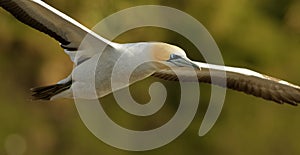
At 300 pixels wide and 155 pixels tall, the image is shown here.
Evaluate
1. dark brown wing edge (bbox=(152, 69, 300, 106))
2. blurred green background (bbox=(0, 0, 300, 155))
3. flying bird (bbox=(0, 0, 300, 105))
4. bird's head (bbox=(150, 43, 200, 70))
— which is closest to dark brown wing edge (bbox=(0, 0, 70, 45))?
flying bird (bbox=(0, 0, 300, 105))

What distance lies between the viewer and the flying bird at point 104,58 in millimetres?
4414

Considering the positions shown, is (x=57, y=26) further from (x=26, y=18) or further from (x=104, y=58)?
(x=104, y=58)

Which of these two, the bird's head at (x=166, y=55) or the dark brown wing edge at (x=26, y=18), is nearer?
the bird's head at (x=166, y=55)

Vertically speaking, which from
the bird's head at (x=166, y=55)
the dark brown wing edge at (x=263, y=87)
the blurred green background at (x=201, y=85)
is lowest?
the blurred green background at (x=201, y=85)

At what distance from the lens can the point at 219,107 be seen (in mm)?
8008

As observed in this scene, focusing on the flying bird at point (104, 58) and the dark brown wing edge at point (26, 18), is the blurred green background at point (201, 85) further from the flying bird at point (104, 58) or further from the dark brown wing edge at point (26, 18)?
the dark brown wing edge at point (26, 18)

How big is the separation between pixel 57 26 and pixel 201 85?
12.2 ft

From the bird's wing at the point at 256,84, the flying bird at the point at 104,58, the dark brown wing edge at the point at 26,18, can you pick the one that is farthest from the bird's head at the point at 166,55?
the dark brown wing edge at the point at 26,18

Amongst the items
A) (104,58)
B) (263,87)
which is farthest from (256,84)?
(104,58)

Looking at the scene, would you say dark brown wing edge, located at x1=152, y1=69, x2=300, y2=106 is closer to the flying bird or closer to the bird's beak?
the flying bird

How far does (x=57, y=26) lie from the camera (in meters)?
4.63

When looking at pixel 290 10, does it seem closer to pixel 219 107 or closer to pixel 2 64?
pixel 219 107

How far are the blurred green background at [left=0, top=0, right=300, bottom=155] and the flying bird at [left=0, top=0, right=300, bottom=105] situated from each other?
3.03m

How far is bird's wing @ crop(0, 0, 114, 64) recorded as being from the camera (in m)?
4.53
